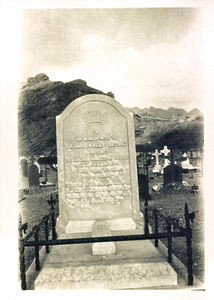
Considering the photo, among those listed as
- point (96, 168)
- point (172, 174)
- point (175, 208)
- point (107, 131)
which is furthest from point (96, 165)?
point (172, 174)

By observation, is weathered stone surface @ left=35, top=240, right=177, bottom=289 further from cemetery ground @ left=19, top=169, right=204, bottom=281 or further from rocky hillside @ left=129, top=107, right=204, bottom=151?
rocky hillside @ left=129, top=107, right=204, bottom=151

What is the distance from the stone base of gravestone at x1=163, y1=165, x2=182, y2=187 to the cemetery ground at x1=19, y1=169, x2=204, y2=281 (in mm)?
236

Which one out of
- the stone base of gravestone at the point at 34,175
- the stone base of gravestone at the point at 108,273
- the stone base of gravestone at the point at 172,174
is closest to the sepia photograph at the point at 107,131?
the stone base of gravestone at the point at 108,273

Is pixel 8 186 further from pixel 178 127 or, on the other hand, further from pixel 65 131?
pixel 178 127

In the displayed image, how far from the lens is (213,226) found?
151 inches

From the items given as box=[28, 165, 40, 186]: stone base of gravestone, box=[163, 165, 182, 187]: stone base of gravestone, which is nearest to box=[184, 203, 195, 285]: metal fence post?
box=[163, 165, 182, 187]: stone base of gravestone

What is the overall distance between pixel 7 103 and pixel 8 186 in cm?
120

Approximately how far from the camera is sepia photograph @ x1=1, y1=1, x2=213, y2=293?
342 cm

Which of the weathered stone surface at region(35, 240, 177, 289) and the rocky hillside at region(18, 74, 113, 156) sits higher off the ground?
the rocky hillside at region(18, 74, 113, 156)

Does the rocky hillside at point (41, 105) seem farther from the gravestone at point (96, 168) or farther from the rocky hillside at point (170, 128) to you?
the rocky hillside at point (170, 128)

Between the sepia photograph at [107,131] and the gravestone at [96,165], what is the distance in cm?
2

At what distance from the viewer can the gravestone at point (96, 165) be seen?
4512mm

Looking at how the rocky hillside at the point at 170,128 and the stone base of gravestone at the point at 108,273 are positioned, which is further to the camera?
the rocky hillside at the point at 170,128

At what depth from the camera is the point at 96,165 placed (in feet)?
14.9
